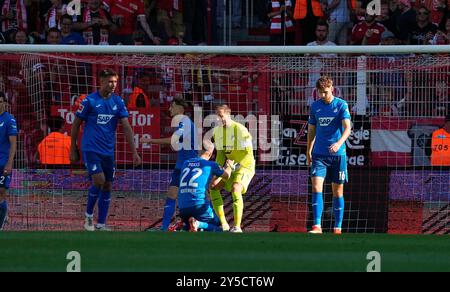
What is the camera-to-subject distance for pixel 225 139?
13.2 meters

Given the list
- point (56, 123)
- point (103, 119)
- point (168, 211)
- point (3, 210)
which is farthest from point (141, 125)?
point (3, 210)

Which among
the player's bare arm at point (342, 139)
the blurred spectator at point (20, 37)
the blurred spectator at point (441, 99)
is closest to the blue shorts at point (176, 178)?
the player's bare arm at point (342, 139)

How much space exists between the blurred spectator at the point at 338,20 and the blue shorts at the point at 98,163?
245 inches

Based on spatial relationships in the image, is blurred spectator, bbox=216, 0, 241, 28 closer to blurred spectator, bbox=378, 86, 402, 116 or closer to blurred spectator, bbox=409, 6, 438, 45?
blurred spectator, bbox=409, 6, 438, 45

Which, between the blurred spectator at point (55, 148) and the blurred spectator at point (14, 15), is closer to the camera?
the blurred spectator at point (55, 148)

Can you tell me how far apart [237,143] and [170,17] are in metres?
5.23

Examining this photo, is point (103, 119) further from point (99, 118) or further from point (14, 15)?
point (14, 15)

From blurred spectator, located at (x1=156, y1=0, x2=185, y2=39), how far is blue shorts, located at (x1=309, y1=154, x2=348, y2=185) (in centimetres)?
610

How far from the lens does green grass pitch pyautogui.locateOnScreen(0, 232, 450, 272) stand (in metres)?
8.63

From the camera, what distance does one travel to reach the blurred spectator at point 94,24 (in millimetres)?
17188

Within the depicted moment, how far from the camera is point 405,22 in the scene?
17062mm

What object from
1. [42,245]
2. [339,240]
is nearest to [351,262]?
[339,240]

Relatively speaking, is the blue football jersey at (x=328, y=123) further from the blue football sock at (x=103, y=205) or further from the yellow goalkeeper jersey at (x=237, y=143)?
the blue football sock at (x=103, y=205)

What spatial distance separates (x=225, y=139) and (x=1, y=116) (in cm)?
282
